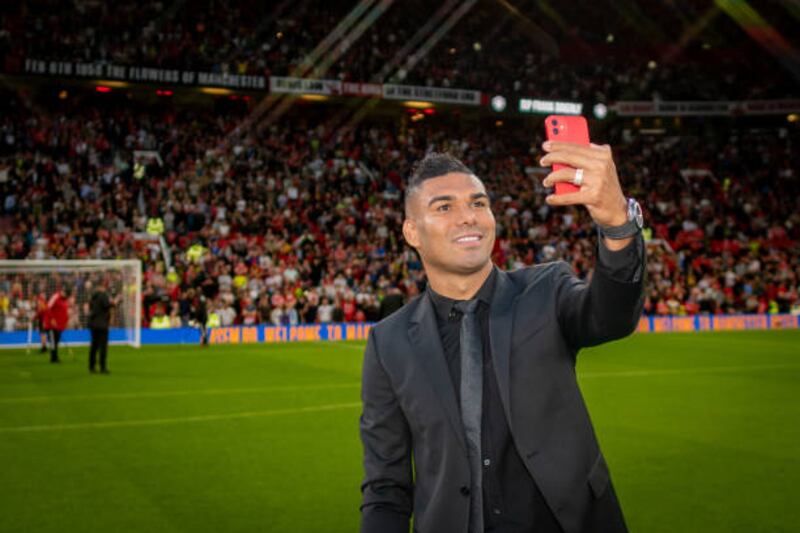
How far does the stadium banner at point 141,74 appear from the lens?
3203 cm

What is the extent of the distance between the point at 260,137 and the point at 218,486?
30.8m

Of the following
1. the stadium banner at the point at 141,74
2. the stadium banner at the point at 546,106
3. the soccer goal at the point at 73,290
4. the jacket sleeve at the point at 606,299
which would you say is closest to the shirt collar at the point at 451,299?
the jacket sleeve at the point at 606,299

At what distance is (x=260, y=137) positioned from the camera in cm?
3706

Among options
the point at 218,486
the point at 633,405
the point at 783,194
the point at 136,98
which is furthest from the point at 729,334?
the point at 136,98

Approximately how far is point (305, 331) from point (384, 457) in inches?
963

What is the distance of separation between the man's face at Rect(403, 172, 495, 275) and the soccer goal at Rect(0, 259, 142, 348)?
69.6 ft

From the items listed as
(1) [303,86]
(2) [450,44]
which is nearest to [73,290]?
(1) [303,86]

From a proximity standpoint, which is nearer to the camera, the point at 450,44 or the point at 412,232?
the point at 412,232

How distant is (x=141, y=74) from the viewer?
33531 mm

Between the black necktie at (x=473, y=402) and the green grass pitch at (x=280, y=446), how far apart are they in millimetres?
3949

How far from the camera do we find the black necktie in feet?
9.34

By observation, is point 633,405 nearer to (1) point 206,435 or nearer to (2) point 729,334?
(1) point 206,435

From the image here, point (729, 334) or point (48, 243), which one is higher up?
point (48, 243)

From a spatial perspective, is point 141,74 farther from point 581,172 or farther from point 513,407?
point 581,172
